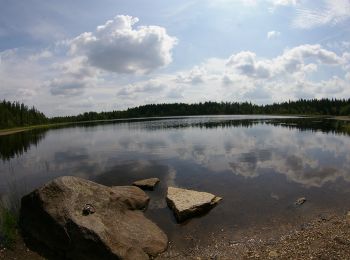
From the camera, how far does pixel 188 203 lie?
20203 millimetres

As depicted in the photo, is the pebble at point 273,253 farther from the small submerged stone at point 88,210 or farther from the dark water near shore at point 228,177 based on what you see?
the small submerged stone at point 88,210

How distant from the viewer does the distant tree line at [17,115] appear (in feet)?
440

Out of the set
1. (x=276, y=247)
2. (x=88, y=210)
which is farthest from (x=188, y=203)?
(x=88, y=210)

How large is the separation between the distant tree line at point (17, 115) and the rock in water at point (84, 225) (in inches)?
5254

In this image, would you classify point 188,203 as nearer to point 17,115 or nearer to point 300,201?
point 300,201

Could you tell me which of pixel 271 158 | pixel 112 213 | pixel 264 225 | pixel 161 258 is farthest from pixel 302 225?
pixel 271 158

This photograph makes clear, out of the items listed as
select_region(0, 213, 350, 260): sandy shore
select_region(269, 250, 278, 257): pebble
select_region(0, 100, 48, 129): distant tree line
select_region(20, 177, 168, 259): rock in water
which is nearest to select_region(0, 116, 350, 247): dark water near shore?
select_region(0, 213, 350, 260): sandy shore

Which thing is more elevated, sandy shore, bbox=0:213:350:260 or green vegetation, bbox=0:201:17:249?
green vegetation, bbox=0:201:17:249

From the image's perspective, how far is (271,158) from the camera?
39.1m

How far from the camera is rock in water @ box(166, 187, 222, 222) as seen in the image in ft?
63.2

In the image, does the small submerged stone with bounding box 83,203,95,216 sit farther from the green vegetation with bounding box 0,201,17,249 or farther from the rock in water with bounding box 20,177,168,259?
the green vegetation with bounding box 0,201,17,249

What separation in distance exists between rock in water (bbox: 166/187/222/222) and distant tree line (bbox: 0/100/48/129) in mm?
133254

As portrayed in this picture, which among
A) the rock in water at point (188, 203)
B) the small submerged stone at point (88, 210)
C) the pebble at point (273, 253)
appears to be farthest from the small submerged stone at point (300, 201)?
the small submerged stone at point (88, 210)

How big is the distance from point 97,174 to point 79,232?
63.2 ft
